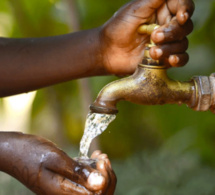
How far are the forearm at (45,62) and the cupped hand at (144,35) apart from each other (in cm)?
8

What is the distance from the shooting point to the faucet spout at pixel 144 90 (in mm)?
1234

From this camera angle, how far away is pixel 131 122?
2.80m

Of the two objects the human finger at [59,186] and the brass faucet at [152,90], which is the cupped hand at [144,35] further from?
the human finger at [59,186]

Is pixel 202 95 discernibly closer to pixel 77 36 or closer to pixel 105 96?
pixel 105 96

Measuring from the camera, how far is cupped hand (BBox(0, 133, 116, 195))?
3.50 feet

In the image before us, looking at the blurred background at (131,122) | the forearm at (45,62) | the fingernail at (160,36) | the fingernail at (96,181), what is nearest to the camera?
the fingernail at (96,181)

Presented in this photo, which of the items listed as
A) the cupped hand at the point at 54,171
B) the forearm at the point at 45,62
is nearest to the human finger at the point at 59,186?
the cupped hand at the point at 54,171

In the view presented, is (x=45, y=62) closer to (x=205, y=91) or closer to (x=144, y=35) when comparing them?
(x=144, y=35)

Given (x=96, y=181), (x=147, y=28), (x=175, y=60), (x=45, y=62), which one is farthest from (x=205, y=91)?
(x=45, y=62)

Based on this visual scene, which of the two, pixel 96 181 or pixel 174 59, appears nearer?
pixel 96 181

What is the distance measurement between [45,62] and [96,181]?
2.32ft

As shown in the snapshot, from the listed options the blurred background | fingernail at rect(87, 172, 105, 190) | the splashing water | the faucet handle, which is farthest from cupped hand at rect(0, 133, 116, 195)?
the blurred background

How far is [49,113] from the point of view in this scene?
10.4 feet

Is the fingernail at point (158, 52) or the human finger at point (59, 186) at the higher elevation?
the fingernail at point (158, 52)
